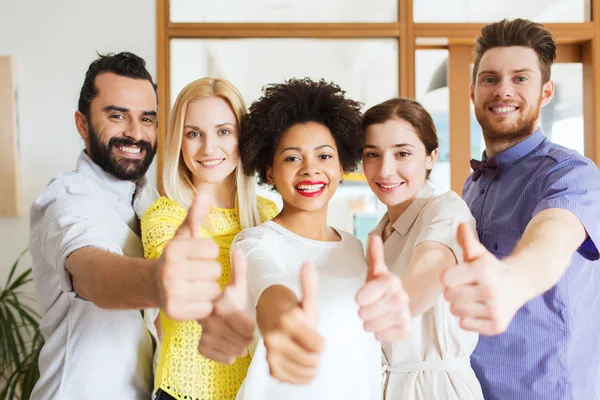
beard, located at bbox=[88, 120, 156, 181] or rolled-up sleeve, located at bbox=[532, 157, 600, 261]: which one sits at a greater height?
beard, located at bbox=[88, 120, 156, 181]

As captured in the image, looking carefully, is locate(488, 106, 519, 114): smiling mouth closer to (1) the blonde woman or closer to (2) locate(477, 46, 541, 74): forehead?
(2) locate(477, 46, 541, 74): forehead

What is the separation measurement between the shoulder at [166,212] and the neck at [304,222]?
0.87 feet

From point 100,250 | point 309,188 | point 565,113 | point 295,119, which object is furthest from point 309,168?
point 565,113

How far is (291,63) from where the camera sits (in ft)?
11.3

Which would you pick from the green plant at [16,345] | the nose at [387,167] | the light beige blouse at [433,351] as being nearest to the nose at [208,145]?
the nose at [387,167]

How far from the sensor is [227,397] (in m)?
1.56

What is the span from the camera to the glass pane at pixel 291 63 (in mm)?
3398

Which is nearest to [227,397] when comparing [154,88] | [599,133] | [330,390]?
[330,390]

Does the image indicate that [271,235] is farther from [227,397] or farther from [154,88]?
[154,88]

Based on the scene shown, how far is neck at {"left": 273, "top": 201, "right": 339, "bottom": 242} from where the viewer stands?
161 cm

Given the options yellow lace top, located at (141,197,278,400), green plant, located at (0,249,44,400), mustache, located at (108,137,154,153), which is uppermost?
mustache, located at (108,137,154,153)

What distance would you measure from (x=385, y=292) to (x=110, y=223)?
0.99 meters

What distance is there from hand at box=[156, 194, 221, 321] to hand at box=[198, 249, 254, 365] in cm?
2

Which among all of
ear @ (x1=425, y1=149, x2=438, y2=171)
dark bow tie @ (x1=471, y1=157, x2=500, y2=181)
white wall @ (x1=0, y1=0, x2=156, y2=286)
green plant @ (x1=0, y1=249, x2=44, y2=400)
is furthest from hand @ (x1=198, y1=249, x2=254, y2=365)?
white wall @ (x1=0, y1=0, x2=156, y2=286)
